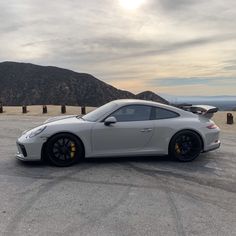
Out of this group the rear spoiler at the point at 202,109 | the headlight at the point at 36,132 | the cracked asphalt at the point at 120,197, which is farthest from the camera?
the rear spoiler at the point at 202,109

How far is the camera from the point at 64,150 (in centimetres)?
856

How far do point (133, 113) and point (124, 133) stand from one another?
1.63 feet

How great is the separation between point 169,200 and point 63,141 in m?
2.98

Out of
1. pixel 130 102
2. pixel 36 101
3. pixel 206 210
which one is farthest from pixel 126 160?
pixel 36 101

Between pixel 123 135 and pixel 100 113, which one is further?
pixel 100 113

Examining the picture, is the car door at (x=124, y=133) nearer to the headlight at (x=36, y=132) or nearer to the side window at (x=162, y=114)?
the side window at (x=162, y=114)

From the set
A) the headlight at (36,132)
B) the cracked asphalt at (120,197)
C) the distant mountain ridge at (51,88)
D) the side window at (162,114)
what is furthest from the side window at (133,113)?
the distant mountain ridge at (51,88)

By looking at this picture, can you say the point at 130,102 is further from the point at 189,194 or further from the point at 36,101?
the point at 36,101

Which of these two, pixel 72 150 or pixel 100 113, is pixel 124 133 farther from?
pixel 72 150

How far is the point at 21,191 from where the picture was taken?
6.66 meters

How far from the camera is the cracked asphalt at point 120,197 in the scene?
5.23 m

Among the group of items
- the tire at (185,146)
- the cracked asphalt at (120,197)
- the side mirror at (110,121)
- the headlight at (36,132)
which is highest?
the side mirror at (110,121)

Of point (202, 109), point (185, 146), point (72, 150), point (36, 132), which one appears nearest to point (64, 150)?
point (72, 150)

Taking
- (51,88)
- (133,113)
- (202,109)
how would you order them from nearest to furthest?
(133,113) < (202,109) < (51,88)
